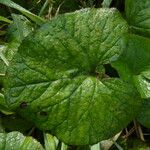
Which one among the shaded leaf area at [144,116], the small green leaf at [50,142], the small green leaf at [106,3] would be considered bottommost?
the small green leaf at [50,142]

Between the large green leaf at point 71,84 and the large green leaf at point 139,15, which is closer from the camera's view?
the large green leaf at point 71,84

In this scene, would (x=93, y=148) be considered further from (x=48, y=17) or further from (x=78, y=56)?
(x=48, y=17)

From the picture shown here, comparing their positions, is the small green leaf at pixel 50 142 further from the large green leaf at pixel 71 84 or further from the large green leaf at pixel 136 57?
the large green leaf at pixel 136 57

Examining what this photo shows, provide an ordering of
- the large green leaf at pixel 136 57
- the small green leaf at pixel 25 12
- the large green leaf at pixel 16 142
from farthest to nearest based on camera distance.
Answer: the small green leaf at pixel 25 12
the large green leaf at pixel 136 57
the large green leaf at pixel 16 142

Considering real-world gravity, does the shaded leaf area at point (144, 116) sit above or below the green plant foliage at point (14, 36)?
below

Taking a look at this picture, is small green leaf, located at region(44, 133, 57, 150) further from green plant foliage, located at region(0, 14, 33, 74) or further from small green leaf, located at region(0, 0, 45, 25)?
small green leaf, located at region(0, 0, 45, 25)

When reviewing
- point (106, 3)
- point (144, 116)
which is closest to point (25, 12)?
point (106, 3)

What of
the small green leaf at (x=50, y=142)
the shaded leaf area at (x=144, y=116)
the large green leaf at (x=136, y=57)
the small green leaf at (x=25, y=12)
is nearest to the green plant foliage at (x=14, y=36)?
the small green leaf at (x=25, y=12)

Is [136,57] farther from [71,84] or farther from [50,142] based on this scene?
[50,142]
